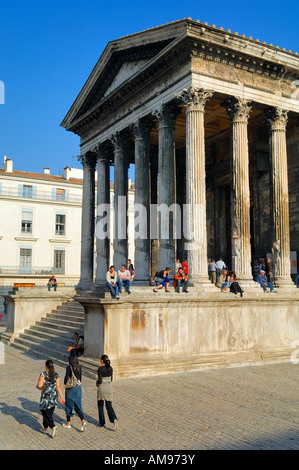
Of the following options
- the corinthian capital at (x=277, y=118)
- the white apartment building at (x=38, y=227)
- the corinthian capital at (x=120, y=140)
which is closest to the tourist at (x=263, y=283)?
the corinthian capital at (x=277, y=118)

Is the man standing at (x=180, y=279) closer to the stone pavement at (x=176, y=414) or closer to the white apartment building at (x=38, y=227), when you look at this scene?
the stone pavement at (x=176, y=414)

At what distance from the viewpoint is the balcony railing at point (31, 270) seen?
148 ft

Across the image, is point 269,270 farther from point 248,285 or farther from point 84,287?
point 84,287

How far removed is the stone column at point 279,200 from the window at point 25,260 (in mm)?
32350

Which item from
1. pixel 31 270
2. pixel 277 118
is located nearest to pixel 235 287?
pixel 277 118

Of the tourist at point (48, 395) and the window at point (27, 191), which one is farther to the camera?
the window at point (27, 191)

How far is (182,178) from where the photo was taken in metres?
→ 28.2

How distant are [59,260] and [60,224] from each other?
12.7 feet

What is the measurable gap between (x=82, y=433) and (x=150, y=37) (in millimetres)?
16175

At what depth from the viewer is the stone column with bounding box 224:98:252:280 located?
17.6 m

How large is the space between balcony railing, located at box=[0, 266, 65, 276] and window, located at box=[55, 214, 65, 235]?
3877 mm

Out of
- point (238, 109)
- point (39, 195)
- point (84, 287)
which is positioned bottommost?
point (84, 287)

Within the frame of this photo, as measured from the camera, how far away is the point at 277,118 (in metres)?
19.3

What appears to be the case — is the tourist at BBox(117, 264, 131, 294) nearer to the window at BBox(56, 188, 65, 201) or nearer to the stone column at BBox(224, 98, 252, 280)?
the stone column at BBox(224, 98, 252, 280)
